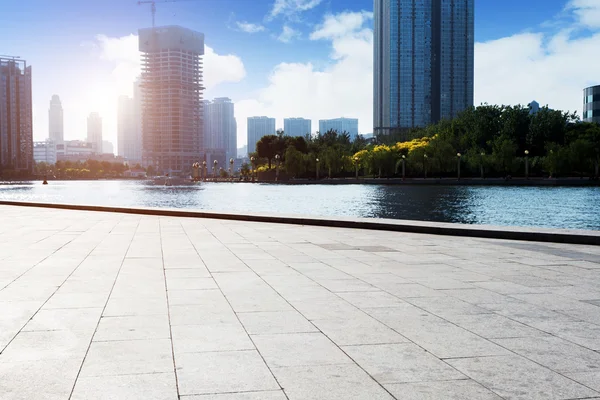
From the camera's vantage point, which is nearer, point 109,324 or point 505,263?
point 109,324

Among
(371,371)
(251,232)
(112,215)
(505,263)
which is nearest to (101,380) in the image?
(371,371)

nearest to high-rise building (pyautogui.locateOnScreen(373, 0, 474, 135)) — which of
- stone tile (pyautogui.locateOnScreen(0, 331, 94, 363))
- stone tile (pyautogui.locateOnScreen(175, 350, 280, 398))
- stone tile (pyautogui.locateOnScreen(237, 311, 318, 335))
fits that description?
stone tile (pyautogui.locateOnScreen(237, 311, 318, 335))

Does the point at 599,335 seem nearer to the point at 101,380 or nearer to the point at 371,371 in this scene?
the point at 371,371

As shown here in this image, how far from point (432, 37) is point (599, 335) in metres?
206

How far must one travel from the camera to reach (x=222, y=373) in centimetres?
475

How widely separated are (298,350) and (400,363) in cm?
96

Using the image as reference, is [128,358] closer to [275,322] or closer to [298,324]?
[275,322]

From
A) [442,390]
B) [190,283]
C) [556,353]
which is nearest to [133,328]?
[190,283]

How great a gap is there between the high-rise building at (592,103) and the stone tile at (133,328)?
129021 mm

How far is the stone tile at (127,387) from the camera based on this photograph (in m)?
4.26

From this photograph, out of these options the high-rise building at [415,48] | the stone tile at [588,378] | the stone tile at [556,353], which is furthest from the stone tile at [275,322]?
the high-rise building at [415,48]

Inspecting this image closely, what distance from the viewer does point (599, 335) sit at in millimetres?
5902

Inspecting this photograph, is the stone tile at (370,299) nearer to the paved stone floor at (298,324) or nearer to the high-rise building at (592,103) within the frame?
the paved stone floor at (298,324)

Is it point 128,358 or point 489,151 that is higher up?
point 489,151
